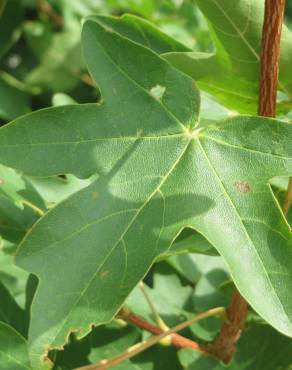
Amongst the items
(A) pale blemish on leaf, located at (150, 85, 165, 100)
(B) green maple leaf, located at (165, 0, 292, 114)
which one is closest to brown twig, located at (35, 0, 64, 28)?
(B) green maple leaf, located at (165, 0, 292, 114)

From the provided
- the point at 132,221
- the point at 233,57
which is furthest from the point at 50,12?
the point at 132,221

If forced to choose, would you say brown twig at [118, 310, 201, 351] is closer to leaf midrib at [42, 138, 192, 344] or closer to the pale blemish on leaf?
leaf midrib at [42, 138, 192, 344]

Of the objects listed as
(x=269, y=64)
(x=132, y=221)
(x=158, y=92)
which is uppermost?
(x=269, y=64)

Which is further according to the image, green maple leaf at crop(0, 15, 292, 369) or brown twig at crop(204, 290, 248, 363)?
brown twig at crop(204, 290, 248, 363)

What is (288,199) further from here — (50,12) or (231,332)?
→ (50,12)

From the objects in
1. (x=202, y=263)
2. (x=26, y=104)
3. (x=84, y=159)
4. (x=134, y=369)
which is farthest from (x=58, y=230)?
(x=26, y=104)

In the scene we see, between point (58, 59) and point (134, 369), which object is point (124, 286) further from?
point (58, 59)

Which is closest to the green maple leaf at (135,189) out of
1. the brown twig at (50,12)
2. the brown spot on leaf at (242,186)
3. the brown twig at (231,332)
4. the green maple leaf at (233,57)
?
the brown spot on leaf at (242,186)
